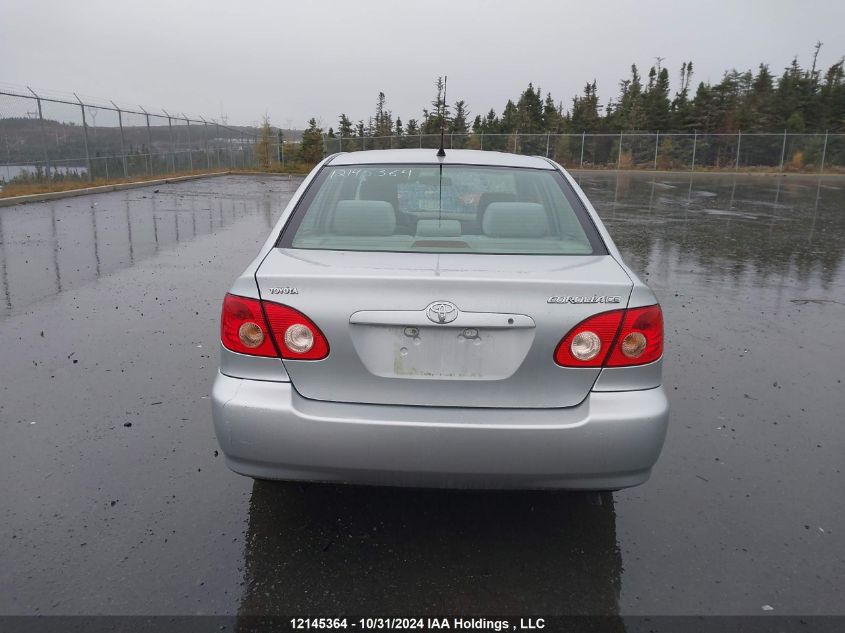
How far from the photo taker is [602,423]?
2490 millimetres

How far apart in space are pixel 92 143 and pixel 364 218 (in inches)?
872

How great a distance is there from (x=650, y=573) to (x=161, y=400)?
3029mm

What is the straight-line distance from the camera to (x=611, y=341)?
100 inches

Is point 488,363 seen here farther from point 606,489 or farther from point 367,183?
point 367,183

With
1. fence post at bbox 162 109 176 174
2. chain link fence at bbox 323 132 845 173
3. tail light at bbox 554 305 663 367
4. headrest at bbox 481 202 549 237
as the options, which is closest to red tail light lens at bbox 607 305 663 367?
tail light at bbox 554 305 663 367

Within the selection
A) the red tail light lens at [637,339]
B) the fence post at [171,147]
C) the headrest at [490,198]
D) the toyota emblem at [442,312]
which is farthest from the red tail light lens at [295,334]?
the fence post at [171,147]

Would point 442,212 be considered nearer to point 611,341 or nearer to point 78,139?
point 611,341

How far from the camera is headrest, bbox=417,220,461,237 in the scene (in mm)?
3311

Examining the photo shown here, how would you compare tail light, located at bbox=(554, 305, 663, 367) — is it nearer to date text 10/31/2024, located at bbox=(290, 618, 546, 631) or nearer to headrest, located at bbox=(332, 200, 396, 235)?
date text 10/31/2024, located at bbox=(290, 618, 546, 631)

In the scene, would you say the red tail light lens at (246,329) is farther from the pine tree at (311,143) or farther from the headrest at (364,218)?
the pine tree at (311,143)

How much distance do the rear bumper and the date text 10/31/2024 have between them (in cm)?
46

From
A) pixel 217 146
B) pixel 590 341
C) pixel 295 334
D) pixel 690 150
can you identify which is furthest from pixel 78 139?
pixel 690 150

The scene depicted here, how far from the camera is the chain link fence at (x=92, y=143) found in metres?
18.4

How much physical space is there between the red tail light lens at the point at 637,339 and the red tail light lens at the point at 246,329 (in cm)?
128
